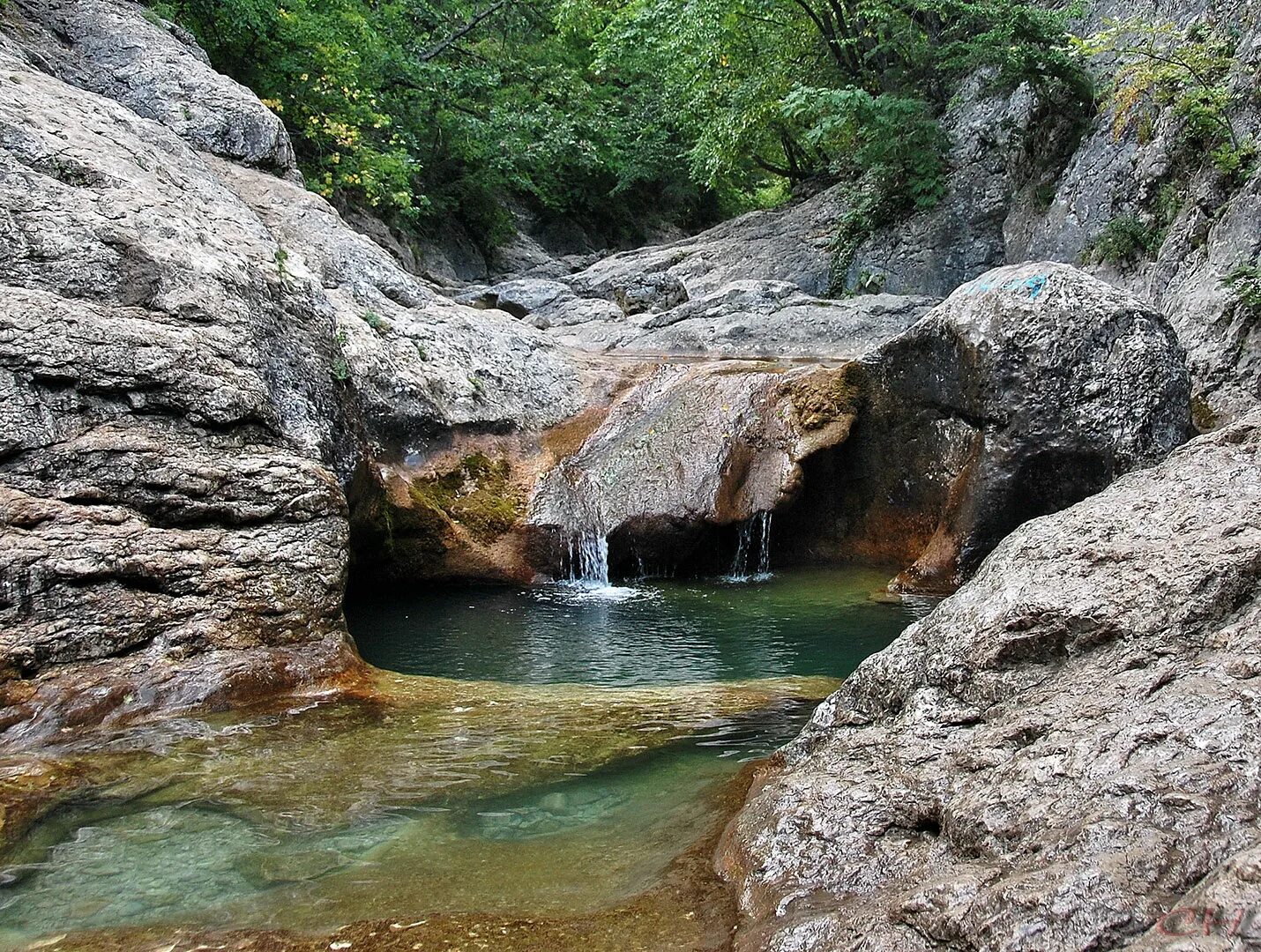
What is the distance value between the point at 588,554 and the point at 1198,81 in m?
9.79

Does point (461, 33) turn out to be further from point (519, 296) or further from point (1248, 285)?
point (1248, 285)

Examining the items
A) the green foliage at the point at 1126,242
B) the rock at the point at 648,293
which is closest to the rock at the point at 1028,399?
the green foliage at the point at 1126,242

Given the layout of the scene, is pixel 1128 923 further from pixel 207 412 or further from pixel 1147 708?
pixel 207 412

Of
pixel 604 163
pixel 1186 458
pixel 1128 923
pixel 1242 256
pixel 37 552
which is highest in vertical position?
pixel 604 163

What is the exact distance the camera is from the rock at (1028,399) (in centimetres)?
848

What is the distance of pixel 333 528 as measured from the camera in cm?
623

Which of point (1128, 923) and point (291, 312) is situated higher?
point (291, 312)

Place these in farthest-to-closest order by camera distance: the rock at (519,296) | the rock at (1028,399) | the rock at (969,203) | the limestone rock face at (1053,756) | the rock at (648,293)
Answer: the rock at (519,296) < the rock at (648,293) < the rock at (969,203) < the rock at (1028,399) < the limestone rock face at (1053,756)

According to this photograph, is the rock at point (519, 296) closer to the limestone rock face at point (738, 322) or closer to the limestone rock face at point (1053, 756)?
the limestone rock face at point (738, 322)

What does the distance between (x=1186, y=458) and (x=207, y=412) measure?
567cm

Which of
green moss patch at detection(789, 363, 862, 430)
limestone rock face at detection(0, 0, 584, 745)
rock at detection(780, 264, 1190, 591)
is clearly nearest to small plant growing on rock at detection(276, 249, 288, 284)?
limestone rock face at detection(0, 0, 584, 745)

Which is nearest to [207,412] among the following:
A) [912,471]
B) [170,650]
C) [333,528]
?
[333,528]

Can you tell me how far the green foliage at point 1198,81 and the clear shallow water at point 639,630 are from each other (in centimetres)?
712

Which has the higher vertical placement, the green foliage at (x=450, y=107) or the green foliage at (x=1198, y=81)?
the green foliage at (x=450, y=107)
